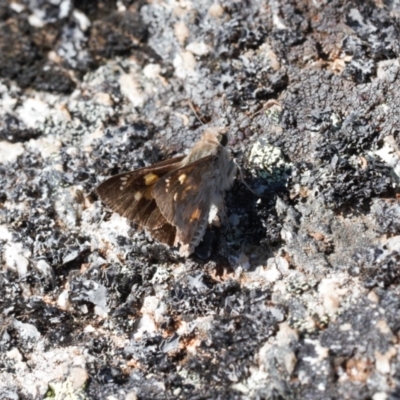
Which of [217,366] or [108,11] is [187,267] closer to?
[217,366]

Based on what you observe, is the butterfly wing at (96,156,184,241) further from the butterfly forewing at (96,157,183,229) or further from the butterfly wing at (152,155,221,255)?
the butterfly wing at (152,155,221,255)

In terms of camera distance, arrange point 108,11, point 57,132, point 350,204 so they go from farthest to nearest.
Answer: point 108,11, point 57,132, point 350,204

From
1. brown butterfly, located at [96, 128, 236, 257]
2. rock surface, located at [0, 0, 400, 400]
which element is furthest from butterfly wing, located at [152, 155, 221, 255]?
rock surface, located at [0, 0, 400, 400]

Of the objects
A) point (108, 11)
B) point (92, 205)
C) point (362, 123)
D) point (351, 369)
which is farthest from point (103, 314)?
point (108, 11)

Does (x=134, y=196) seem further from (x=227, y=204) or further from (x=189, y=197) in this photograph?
(x=227, y=204)

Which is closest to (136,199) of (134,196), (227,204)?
(134,196)

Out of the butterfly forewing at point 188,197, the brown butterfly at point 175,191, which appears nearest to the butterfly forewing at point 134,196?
the brown butterfly at point 175,191

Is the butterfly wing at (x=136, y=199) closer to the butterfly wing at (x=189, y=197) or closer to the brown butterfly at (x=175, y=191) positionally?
the brown butterfly at (x=175, y=191)
